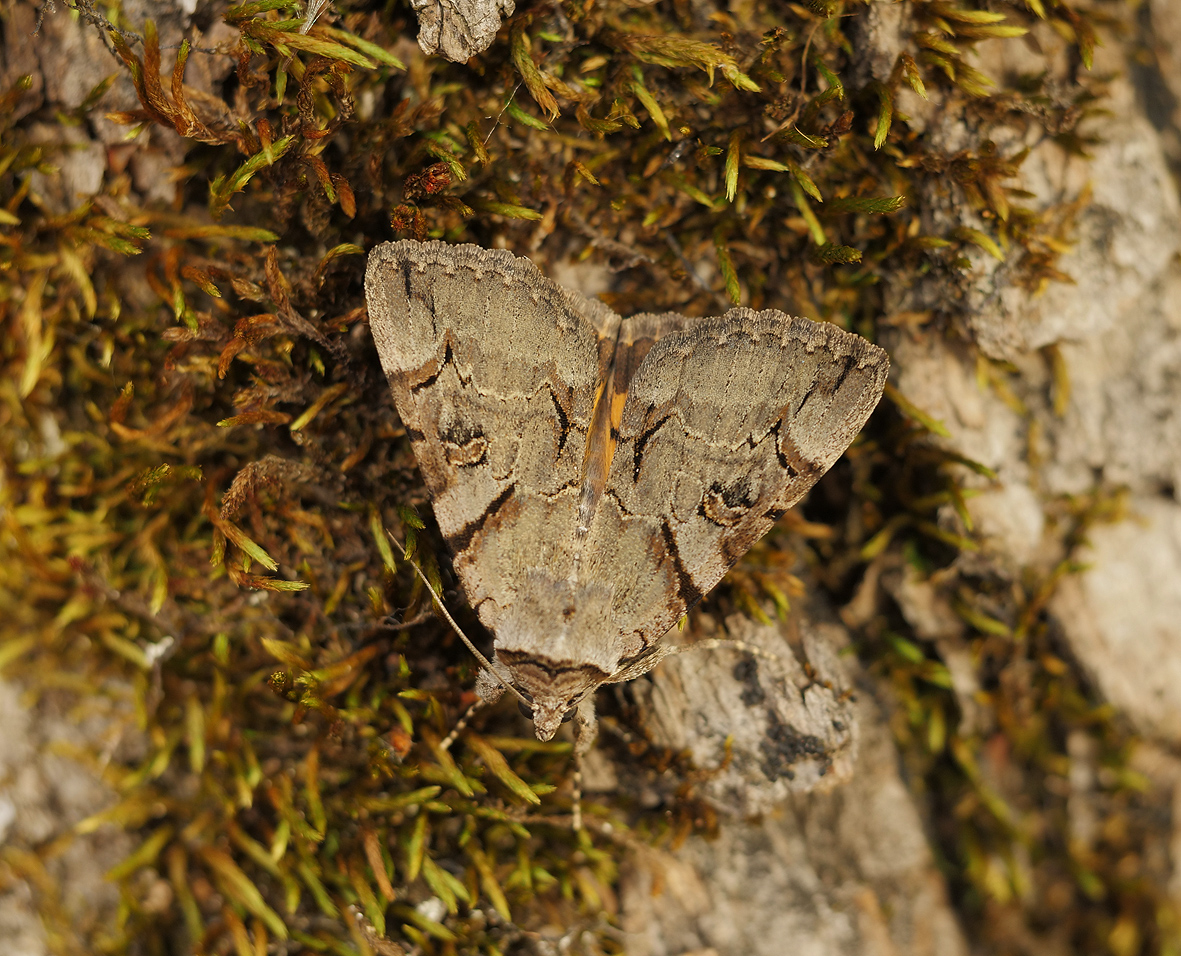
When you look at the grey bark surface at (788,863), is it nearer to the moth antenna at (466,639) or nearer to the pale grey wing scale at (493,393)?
the moth antenna at (466,639)

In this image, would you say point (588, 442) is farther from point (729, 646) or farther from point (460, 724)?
point (460, 724)

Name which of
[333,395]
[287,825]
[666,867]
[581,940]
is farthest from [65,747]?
[666,867]

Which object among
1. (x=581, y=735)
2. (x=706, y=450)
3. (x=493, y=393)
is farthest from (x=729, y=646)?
(x=493, y=393)

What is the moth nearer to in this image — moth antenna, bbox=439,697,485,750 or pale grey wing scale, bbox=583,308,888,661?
pale grey wing scale, bbox=583,308,888,661

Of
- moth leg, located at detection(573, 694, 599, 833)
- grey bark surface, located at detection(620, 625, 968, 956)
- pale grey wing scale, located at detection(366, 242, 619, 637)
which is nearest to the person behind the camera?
pale grey wing scale, located at detection(366, 242, 619, 637)

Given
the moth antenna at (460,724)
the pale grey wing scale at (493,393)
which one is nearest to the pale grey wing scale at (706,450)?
the pale grey wing scale at (493,393)

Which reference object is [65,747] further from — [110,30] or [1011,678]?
[1011,678]

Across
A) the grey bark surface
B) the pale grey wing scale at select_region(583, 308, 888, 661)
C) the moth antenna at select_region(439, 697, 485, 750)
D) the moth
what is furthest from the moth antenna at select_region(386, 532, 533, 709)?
the grey bark surface
